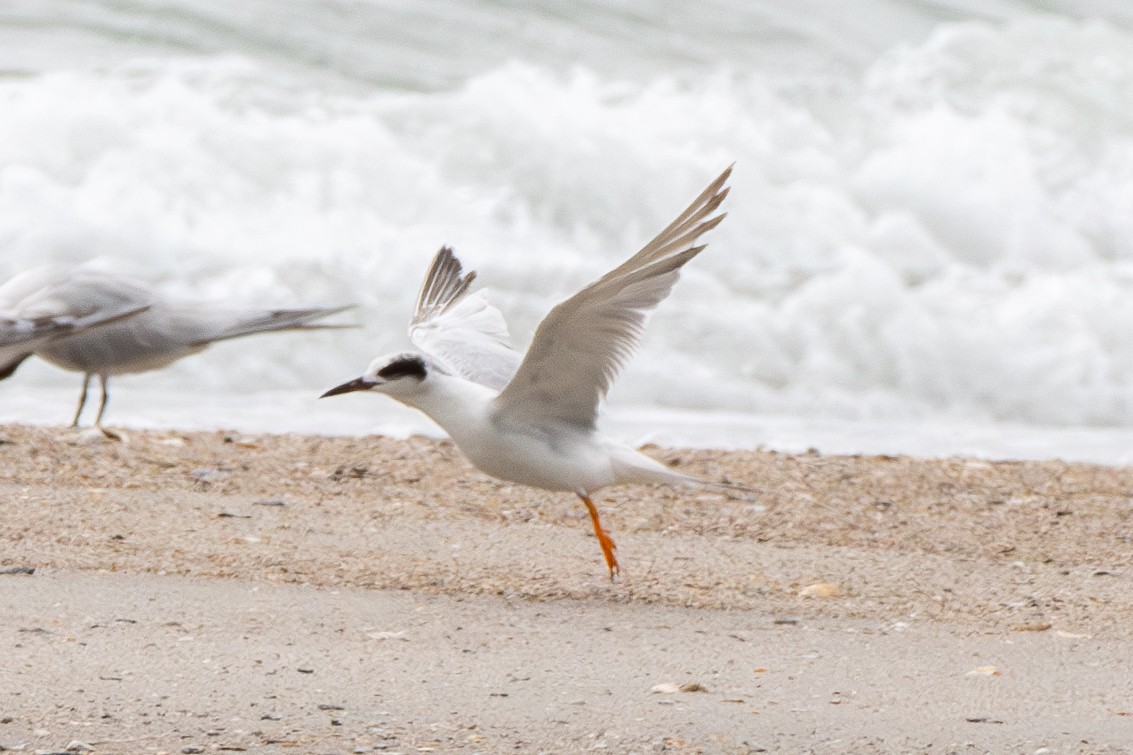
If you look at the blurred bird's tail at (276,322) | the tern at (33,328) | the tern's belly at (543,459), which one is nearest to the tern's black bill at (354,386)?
the tern's belly at (543,459)

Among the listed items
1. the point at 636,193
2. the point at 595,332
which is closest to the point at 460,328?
the point at 595,332

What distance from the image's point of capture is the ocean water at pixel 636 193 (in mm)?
8547

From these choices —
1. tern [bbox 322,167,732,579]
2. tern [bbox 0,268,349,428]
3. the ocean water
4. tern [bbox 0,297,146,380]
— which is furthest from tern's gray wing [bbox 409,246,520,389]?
the ocean water

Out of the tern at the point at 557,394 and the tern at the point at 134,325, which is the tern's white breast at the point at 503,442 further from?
the tern at the point at 134,325

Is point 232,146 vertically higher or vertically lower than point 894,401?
higher

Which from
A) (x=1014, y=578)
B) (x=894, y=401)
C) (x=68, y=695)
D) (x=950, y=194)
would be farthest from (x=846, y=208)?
(x=68, y=695)

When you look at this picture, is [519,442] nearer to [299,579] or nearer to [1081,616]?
[299,579]

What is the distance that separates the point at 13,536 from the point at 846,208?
7.89m

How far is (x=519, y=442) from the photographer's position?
171 inches

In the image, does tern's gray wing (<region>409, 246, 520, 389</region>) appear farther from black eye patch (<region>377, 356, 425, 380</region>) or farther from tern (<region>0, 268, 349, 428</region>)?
tern (<region>0, 268, 349, 428</region>)

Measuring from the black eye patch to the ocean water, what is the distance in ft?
9.94

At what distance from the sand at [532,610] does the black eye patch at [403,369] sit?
0.53 m

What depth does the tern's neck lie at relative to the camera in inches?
171

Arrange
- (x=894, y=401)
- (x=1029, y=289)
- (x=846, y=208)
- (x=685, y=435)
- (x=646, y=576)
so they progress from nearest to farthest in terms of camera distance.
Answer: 1. (x=646, y=576)
2. (x=685, y=435)
3. (x=894, y=401)
4. (x=1029, y=289)
5. (x=846, y=208)
